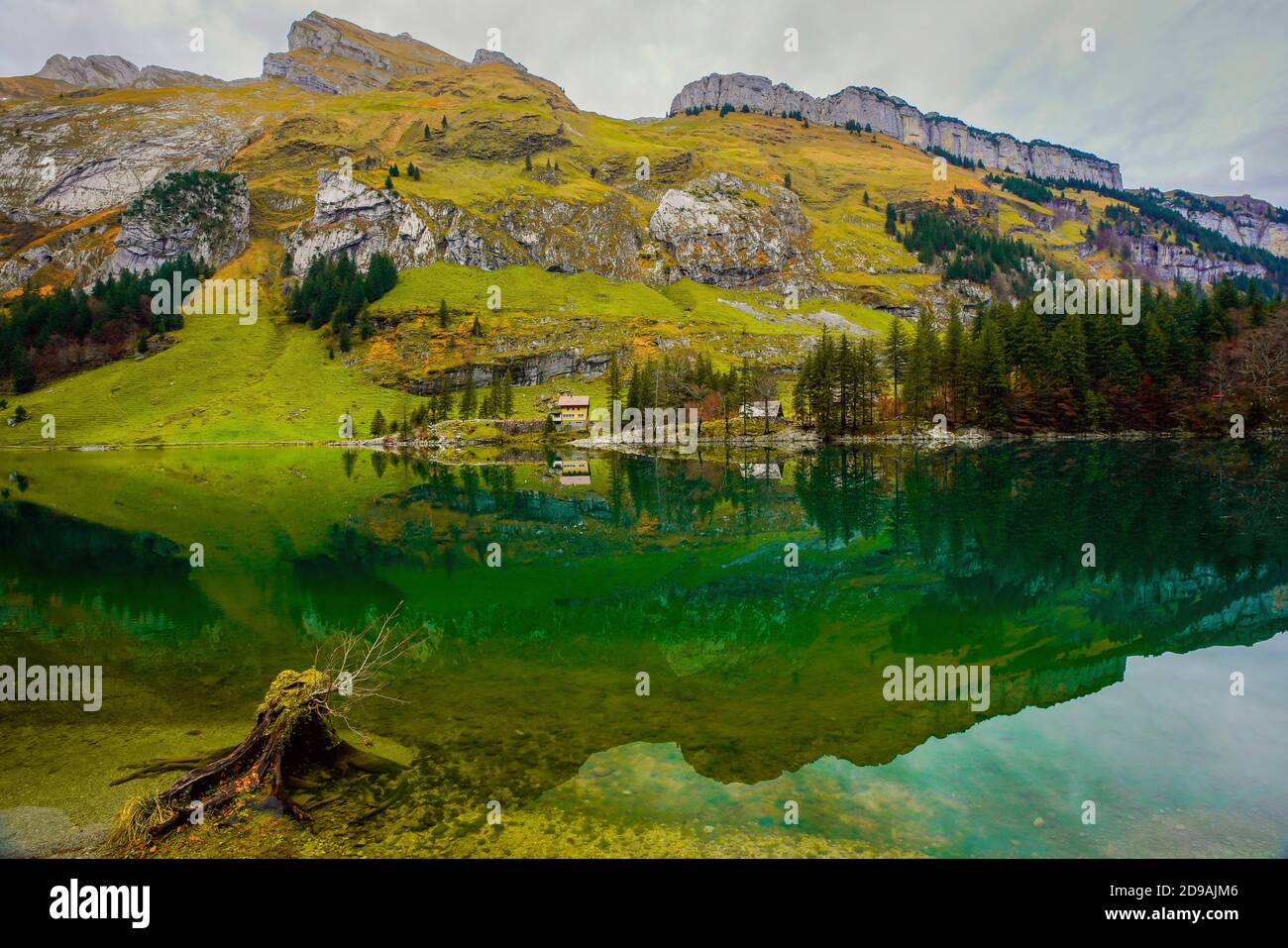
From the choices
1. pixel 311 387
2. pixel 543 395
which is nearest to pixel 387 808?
pixel 543 395

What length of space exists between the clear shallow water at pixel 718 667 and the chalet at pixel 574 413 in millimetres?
91713

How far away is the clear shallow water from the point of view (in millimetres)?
11203

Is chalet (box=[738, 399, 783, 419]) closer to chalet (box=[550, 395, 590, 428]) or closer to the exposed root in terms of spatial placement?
chalet (box=[550, 395, 590, 428])

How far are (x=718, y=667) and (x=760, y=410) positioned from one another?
4623 inches

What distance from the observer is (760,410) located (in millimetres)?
132875

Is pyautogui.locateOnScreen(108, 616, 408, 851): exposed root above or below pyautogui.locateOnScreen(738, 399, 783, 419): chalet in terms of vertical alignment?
below

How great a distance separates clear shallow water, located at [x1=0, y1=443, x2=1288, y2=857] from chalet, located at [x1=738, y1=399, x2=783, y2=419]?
80.3m

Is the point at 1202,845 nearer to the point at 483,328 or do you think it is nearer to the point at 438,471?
the point at 438,471
